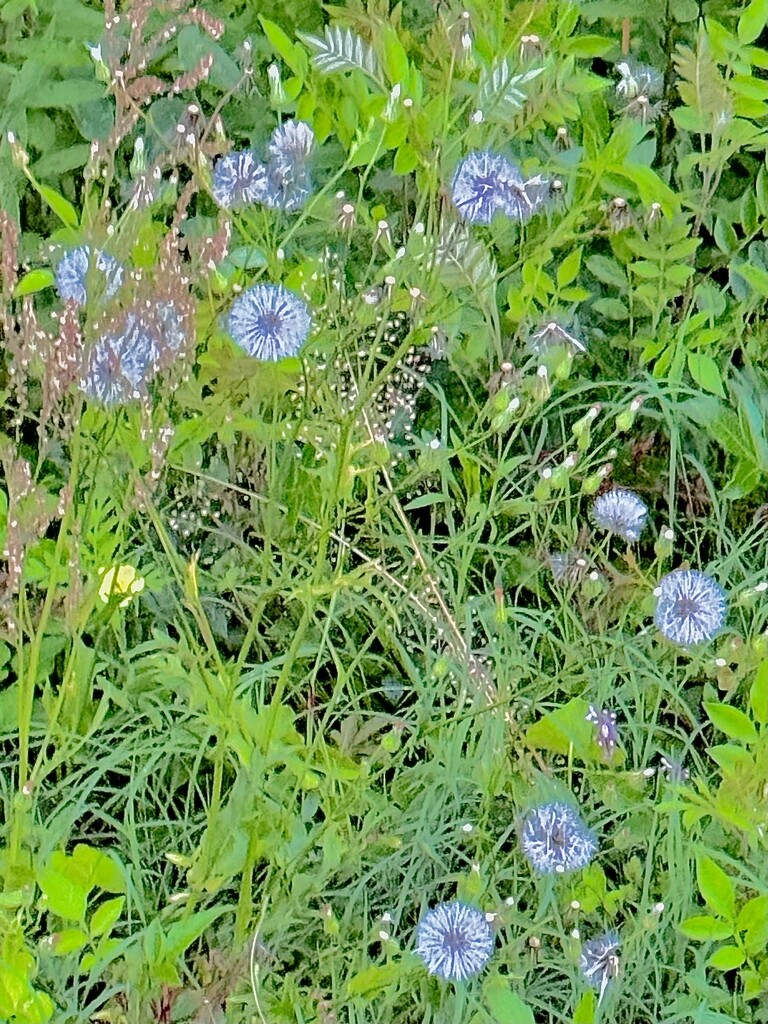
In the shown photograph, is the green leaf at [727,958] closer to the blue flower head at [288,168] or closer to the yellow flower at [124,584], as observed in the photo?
the yellow flower at [124,584]

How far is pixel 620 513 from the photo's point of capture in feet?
4.32

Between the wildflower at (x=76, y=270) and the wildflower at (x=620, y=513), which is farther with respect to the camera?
the wildflower at (x=620, y=513)

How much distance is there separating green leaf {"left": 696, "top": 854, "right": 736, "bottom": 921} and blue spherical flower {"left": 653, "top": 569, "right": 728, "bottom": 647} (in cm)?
19

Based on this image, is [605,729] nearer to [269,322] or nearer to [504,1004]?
[504,1004]

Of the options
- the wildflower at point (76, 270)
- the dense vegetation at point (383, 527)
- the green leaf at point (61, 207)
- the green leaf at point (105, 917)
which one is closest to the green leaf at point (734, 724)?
the dense vegetation at point (383, 527)

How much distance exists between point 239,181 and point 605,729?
1.94 feet

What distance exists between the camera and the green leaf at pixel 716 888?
3.55ft

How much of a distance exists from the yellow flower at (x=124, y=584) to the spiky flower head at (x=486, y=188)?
462 mm

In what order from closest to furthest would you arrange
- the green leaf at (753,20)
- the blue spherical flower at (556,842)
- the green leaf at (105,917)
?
the green leaf at (105,917) → the blue spherical flower at (556,842) → the green leaf at (753,20)

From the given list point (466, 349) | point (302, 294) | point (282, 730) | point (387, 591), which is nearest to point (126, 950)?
point (282, 730)

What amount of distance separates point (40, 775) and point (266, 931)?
0.23 m

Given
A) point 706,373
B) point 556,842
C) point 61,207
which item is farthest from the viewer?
point 706,373

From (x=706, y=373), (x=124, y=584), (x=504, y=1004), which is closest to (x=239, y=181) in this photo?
(x=124, y=584)

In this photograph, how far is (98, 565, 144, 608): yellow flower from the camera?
1.25m
